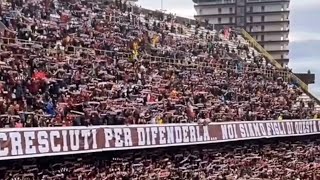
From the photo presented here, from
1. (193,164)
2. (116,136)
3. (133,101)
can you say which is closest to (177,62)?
(193,164)

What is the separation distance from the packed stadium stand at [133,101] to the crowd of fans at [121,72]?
6cm

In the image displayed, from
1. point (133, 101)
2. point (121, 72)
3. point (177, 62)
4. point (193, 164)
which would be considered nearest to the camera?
point (133, 101)

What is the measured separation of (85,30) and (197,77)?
6.07 m

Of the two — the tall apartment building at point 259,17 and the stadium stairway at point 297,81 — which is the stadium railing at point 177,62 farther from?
the tall apartment building at point 259,17

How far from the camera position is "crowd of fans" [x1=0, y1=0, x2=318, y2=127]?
68.9ft

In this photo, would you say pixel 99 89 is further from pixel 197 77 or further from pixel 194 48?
pixel 194 48

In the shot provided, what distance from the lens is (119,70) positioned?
2652 cm

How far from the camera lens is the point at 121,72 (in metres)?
26.4

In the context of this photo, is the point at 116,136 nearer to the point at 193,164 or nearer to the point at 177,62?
the point at 193,164

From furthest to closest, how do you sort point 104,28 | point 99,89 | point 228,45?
point 228,45 → point 104,28 → point 99,89

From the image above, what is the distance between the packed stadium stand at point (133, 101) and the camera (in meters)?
19.9

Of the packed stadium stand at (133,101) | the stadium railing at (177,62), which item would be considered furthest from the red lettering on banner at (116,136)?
the stadium railing at (177,62)

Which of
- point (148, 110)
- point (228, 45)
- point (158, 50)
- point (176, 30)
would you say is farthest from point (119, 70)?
point (228, 45)

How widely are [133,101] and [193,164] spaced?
347 centimetres
